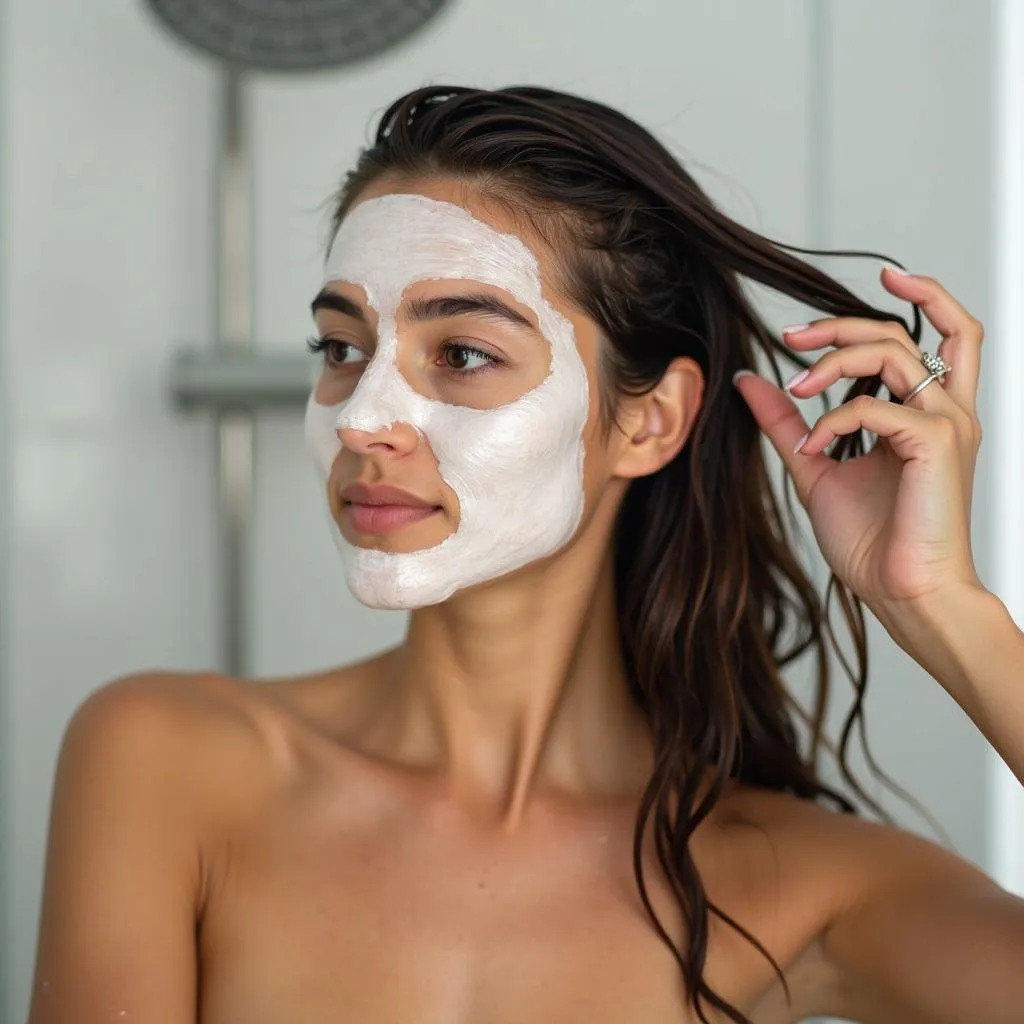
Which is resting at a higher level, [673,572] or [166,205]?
[166,205]

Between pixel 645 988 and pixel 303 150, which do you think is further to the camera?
pixel 303 150

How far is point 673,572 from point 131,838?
1.70ft

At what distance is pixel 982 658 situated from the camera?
0.94 meters

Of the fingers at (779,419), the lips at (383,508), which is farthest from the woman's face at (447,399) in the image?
the fingers at (779,419)

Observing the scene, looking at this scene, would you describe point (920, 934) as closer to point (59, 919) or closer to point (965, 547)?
point (965, 547)

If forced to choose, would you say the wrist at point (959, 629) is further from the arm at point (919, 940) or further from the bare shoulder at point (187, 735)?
the bare shoulder at point (187, 735)

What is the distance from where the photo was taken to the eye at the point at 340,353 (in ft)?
3.54

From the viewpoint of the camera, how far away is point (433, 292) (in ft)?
3.36

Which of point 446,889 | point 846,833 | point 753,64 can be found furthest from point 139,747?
point 753,64

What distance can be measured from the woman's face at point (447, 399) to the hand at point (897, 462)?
19cm

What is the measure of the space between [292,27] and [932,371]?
0.73m

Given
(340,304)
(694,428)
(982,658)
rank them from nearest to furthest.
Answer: (982,658) → (340,304) → (694,428)

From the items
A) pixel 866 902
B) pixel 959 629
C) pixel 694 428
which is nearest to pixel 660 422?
pixel 694 428

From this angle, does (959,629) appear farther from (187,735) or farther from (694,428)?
(187,735)
